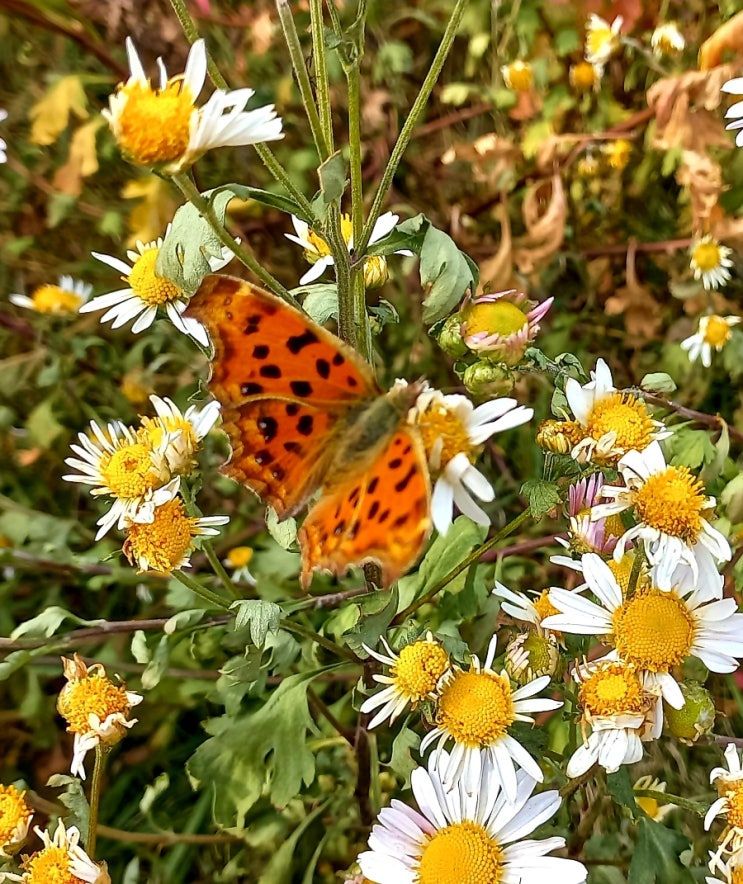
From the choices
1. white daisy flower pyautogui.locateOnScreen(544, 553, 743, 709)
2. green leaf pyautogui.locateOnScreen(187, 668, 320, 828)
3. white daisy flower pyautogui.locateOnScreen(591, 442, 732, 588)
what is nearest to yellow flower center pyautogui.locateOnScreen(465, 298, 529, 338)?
white daisy flower pyautogui.locateOnScreen(591, 442, 732, 588)

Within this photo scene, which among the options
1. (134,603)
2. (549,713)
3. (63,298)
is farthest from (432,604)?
(63,298)

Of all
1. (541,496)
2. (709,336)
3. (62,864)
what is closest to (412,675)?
(541,496)

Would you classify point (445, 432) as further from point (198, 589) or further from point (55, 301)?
point (55, 301)

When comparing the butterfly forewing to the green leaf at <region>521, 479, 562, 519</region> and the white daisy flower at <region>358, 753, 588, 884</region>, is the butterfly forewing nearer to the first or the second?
the green leaf at <region>521, 479, 562, 519</region>

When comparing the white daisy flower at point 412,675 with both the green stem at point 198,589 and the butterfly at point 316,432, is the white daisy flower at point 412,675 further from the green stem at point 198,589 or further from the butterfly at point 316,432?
the green stem at point 198,589

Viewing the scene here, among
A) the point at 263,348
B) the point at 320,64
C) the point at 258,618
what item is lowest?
the point at 258,618
